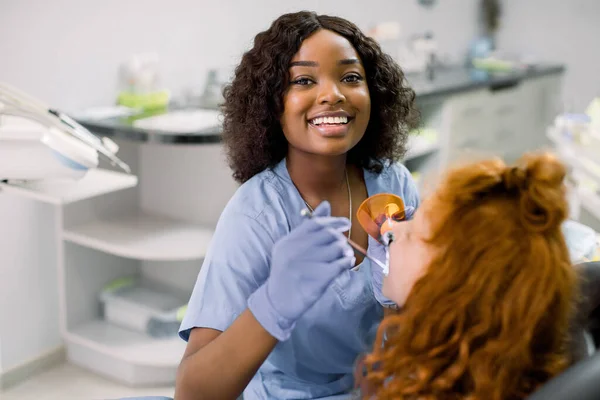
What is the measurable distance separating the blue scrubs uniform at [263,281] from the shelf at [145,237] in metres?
1.03

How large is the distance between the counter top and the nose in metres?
0.98

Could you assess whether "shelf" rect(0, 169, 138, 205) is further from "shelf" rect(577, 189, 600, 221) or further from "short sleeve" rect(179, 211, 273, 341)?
"shelf" rect(577, 189, 600, 221)

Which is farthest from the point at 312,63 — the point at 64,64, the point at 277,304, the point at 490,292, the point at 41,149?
the point at 64,64

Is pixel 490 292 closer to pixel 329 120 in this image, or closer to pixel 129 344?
pixel 329 120

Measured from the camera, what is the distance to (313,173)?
148 centimetres

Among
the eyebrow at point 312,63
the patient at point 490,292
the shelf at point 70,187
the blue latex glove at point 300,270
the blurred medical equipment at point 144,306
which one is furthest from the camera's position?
the blurred medical equipment at point 144,306

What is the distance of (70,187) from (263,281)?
1.09 meters

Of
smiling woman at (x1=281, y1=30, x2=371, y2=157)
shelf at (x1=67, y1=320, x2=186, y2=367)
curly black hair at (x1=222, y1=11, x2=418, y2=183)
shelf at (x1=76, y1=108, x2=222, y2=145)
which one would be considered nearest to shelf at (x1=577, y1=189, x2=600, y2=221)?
curly black hair at (x1=222, y1=11, x2=418, y2=183)

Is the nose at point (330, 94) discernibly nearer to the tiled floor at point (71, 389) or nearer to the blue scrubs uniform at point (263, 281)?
the blue scrubs uniform at point (263, 281)

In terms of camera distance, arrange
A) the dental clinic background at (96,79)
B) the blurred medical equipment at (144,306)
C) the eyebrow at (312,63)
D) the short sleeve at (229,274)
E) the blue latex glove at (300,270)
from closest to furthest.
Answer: the blue latex glove at (300,270) → the short sleeve at (229,274) → the eyebrow at (312,63) → the dental clinic background at (96,79) → the blurred medical equipment at (144,306)

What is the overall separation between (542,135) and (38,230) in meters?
3.65

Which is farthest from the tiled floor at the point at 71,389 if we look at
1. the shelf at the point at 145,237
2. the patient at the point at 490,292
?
the patient at the point at 490,292

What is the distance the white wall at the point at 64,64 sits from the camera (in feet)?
8.00

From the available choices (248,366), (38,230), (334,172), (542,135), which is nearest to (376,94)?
(334,172)
